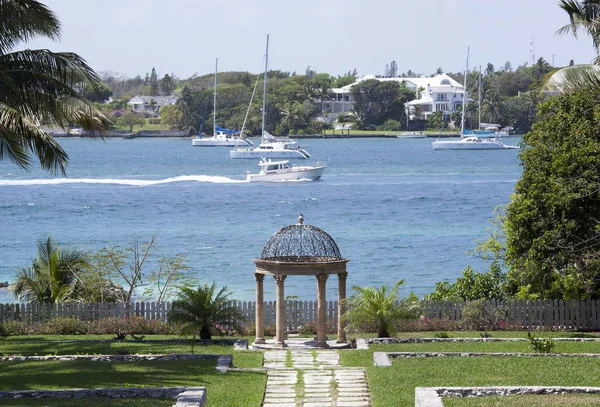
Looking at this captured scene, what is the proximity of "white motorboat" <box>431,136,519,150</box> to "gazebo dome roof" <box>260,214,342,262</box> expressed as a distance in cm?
13201

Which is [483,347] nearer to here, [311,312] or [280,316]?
[280,316]

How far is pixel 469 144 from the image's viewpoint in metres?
158

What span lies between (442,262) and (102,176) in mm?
65943

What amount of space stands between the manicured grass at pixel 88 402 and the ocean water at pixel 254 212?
24.8 m

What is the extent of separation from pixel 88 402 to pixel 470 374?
6.63 metres

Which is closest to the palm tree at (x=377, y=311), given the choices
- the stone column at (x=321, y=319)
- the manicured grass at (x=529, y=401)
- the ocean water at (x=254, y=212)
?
the stone column at (x=321, y=319)

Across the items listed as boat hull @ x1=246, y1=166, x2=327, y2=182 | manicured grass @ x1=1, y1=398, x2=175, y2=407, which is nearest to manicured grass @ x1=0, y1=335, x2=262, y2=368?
manicured grass @ x1=1, y1=398, x2=175, y2=407

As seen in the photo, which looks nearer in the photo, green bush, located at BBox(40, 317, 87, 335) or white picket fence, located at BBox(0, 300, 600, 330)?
green bush, located at BBox(40, 317, 87, 335)

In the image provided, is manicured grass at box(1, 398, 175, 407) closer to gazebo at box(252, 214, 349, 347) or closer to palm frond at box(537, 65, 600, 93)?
gazebo at box(252, 214, 349, 347)

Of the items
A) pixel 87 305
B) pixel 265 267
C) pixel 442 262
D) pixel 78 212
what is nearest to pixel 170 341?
pixel 265 267

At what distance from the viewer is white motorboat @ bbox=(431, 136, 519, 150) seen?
157 meters

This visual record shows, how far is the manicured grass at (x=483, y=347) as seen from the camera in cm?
2153

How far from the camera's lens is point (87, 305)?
2678 centimetres

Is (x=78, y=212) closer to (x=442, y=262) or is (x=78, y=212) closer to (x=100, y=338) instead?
(x=442, y=262)
